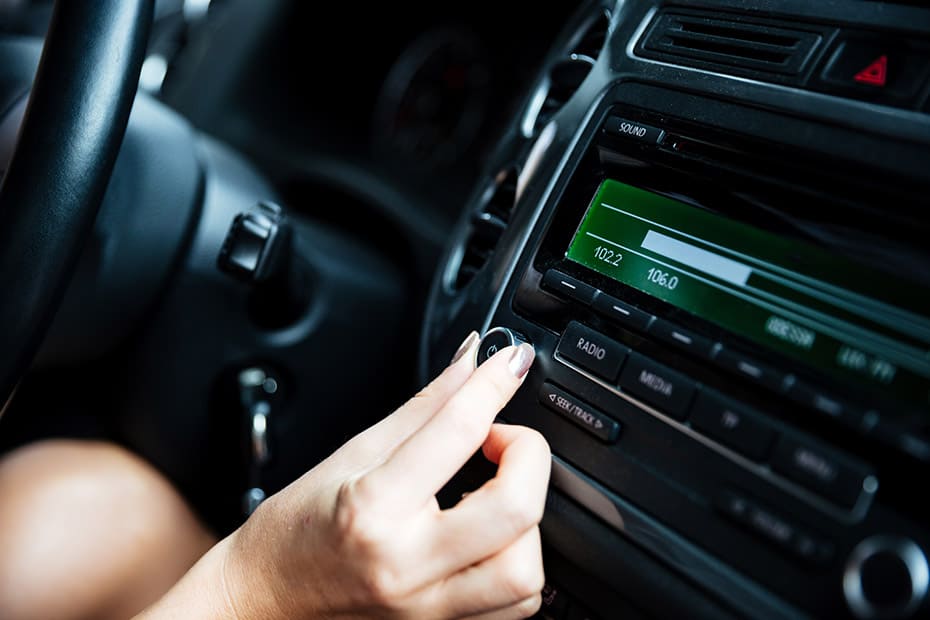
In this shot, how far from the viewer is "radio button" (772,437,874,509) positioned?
0.58m

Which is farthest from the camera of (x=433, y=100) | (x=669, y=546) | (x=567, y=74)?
(x=433, y=100)

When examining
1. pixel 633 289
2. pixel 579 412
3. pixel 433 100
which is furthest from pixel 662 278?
pixel 433 100

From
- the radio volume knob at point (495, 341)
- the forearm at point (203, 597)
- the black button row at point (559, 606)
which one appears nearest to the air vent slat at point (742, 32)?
the radio volume knob at point (495, 341)

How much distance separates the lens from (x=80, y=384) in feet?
4.12

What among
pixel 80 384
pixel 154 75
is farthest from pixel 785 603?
pixel 154 75

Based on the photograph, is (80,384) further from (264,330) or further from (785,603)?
(785,603)

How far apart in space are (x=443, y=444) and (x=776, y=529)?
23 centimetres

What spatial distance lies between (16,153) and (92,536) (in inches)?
19.9

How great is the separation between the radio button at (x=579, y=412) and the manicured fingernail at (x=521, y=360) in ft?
0.09

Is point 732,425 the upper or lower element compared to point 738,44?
lower

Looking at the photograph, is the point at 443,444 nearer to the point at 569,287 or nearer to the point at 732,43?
the point at 569,287

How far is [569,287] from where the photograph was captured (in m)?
0.76

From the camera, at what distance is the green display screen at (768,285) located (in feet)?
1.95

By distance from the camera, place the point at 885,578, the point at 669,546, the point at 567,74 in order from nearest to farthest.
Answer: the point at 885,578 → the point at 669,546 → the point at 567,74
